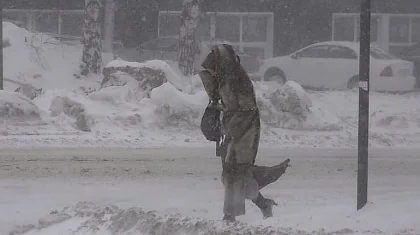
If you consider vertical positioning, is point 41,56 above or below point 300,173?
above

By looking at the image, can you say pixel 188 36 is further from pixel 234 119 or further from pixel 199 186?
pixel 234 119

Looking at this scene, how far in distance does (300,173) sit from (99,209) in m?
4.41

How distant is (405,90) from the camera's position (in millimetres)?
23016

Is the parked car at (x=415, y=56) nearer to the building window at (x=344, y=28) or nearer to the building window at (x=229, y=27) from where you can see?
the building window at (x=344, y=28)

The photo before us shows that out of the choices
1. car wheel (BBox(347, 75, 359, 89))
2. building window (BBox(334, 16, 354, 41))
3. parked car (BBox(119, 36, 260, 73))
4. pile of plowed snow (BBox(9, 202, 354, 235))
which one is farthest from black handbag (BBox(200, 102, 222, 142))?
building window (BBox(334, 16, 354, 41))

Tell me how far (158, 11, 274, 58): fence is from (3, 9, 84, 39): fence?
3076 mm

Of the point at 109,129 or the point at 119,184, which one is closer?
the point at 119,184

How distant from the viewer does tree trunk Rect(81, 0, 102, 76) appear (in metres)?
22.0

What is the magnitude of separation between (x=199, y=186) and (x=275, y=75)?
14971 millimetres

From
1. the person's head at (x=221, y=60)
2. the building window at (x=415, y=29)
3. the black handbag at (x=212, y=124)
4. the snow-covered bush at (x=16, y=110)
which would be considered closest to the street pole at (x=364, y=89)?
the person's head at (x=221, y=60)

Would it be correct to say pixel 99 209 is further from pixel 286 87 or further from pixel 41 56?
pixel 41 56

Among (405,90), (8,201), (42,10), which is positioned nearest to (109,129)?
(8,201)

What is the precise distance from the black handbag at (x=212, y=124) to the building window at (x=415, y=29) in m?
24.0

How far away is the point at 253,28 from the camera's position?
30.3 meters
